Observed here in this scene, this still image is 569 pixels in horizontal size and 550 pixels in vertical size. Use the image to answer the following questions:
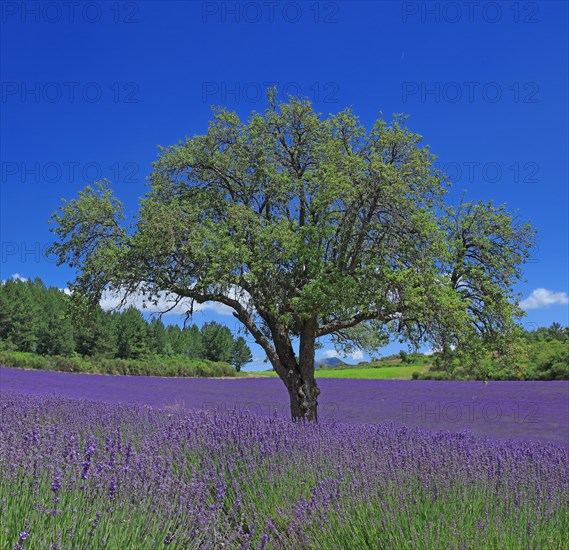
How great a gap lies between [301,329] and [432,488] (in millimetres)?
5472

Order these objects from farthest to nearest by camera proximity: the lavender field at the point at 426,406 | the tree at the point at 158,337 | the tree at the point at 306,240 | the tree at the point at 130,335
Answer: the tree at the point at 158,337
the tree at the point at 130,335
the lavender field at the point at 426,406
the tree at the point at 306,240

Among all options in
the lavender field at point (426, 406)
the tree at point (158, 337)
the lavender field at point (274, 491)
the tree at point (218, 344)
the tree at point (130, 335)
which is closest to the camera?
the lavender field at point (274, 491)

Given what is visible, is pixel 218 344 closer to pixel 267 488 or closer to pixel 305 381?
pixel 305 381

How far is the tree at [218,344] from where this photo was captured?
2283 inches

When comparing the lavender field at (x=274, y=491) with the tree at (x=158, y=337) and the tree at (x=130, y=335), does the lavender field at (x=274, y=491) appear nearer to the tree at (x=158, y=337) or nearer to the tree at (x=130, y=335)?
the tree at (x=130, y=335)

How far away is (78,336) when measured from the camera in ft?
151

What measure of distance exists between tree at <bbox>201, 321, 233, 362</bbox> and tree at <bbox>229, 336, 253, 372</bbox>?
2.25 ft

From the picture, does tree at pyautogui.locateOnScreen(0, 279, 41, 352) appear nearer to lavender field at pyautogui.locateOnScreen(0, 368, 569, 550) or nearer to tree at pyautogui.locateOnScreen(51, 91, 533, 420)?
tree at pyautogui.locateOnScreen(51, 91, 533, 420)

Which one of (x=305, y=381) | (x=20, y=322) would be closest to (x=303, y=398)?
(x=305, y=381)

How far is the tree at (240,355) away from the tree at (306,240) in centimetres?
4874

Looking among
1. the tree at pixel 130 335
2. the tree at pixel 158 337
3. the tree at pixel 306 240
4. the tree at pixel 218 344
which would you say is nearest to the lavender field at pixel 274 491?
the tree at pixel 306 240

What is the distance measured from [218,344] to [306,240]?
164 feet

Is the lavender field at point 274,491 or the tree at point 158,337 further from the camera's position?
the tree at point 158,337

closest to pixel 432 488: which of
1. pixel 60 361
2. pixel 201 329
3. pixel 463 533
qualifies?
pixel 463 533
